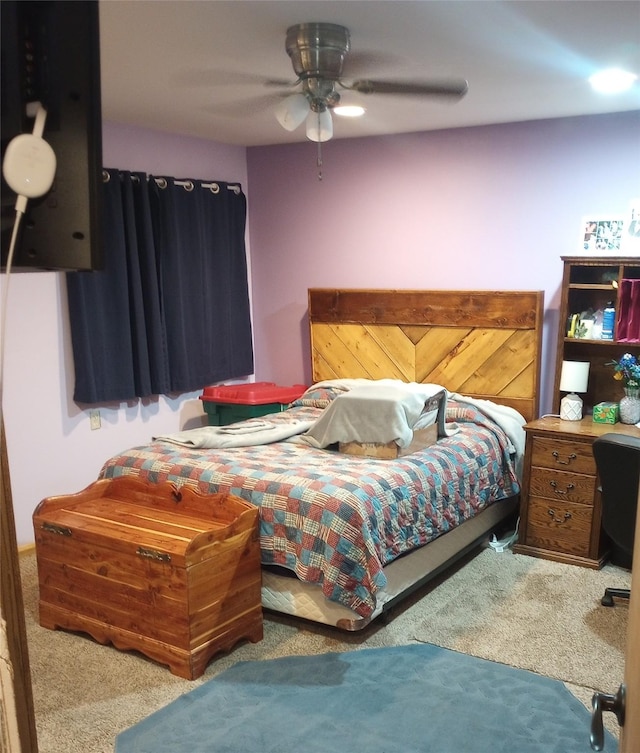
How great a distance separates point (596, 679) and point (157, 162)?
364 centimetres

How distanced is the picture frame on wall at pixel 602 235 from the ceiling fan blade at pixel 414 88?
5.07ft

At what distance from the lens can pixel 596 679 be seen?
8.64ft

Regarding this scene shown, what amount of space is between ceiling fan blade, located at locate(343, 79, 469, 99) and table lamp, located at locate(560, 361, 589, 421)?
1781 mm

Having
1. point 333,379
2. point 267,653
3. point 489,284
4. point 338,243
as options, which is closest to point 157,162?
point 338,243

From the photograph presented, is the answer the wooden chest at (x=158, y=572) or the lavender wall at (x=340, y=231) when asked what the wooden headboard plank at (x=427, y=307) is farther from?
the wooden chest at (x=158, y=572)

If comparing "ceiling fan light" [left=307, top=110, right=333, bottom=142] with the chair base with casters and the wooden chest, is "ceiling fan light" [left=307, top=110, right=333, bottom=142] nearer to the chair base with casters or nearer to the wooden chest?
the wooden chest

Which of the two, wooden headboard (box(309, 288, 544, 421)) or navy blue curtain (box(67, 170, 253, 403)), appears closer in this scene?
navy blue curtain (box(67, 170, 253, 403))

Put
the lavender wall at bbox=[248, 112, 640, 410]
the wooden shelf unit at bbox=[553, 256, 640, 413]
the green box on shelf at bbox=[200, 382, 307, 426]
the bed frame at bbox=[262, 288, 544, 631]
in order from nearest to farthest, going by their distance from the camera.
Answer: the wooden shelf unit at bbox=[553, 256, 640, 413], the lavender wall at bbox=[248, 112, 640, 410], the bed frame at bbox=[262, 288, 544, 631], the green box on shelf at bbox=[200, 382, 307, 426]

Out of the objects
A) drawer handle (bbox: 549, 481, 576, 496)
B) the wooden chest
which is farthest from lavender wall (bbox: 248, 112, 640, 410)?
the wooden chest

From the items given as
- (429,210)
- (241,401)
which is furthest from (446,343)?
(241,401)

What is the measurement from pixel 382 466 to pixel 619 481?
0.99 meters

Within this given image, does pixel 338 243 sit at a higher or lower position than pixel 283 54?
lower

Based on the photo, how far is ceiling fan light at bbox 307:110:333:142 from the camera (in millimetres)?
2953

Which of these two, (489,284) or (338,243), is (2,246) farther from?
(338,243)
